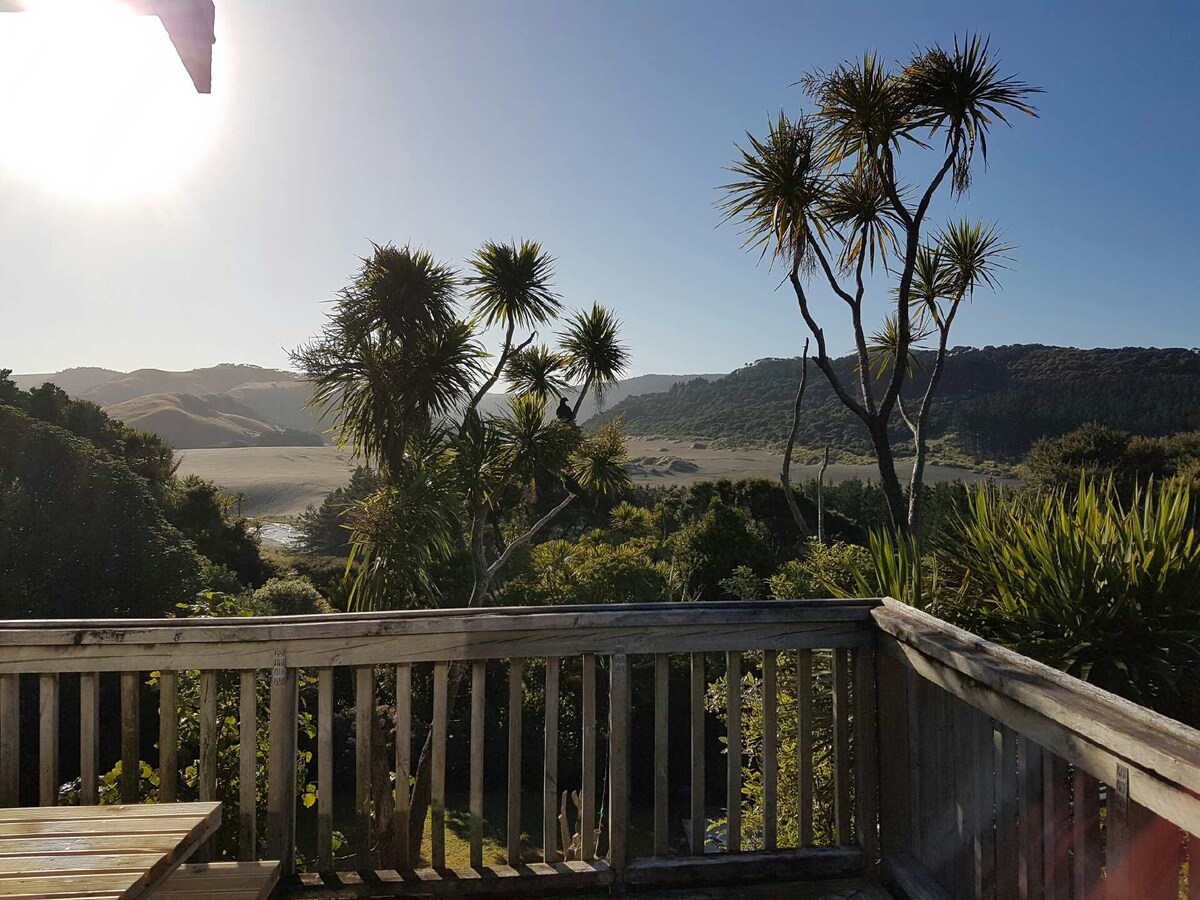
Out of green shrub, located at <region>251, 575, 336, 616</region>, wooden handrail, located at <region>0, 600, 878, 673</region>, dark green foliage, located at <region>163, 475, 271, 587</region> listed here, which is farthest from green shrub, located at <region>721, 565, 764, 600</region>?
dark green foliage, located at <region>163, 475, 271, 587</region>

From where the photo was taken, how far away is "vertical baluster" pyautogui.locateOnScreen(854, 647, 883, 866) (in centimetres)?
226

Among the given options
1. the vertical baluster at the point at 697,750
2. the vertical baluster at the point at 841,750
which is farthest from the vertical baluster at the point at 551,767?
the vertical baluster at the point at 841,750

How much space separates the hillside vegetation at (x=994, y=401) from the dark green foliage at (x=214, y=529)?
15.6 meters

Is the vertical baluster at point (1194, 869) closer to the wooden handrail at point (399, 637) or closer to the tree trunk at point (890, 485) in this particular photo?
the wooden handrail at point (399, 637)

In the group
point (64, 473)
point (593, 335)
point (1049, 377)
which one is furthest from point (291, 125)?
point (1049, 377)

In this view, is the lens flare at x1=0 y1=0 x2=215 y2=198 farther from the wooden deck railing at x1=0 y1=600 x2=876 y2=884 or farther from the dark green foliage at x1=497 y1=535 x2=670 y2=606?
the dark green foliage at x1=497 y1=535 x2=670 y2=606

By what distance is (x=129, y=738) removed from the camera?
206cm

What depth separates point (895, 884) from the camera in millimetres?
2176

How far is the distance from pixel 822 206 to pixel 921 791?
25.8 feet

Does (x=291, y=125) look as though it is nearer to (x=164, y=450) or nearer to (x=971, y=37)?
(x=971, y=37)

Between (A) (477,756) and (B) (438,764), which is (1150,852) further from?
(B) (438,764)

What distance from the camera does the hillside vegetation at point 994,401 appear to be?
3931 centimetres

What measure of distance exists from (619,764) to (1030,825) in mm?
1026

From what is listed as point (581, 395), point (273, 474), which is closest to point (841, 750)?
point (581, 395)
